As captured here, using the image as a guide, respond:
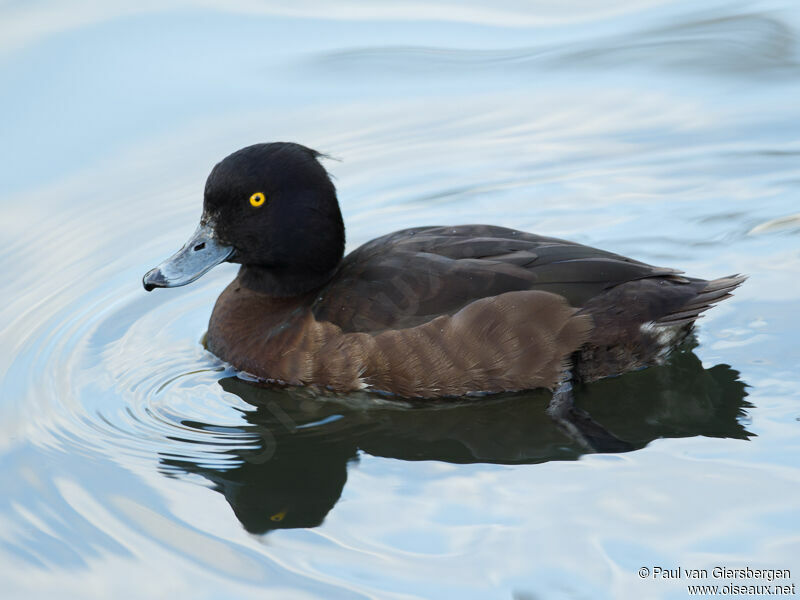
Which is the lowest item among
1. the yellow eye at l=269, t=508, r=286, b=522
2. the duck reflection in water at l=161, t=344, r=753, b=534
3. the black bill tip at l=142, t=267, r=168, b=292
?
the yellow eye at l=269, t=508, r=286, b=522

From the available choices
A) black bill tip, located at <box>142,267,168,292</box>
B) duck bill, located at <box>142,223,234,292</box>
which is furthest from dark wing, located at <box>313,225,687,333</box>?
black bill tip, located at <box>142,267,168,292</box>

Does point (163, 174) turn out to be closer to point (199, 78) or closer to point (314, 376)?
point (199, 78)

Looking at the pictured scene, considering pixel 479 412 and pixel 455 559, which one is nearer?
pixel 455 559

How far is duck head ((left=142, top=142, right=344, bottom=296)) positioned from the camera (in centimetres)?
608

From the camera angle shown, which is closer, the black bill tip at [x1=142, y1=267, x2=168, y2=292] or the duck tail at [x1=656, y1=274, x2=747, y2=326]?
the duck tail at [x1=656, y1=274, x2=747, y2=326]

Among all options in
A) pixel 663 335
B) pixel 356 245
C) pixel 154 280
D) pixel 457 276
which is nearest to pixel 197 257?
pixel 154 280

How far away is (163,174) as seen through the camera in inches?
330

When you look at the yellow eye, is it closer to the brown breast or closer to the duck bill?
the brown breast

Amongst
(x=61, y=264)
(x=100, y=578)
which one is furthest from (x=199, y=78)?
(x=100, y=578)

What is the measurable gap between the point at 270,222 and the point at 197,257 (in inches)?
17.5

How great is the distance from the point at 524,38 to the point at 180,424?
540 centimetres

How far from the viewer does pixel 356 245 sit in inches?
302

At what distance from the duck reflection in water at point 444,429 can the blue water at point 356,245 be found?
0.06 feet

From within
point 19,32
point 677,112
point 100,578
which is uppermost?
point 19,32
